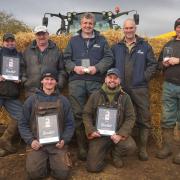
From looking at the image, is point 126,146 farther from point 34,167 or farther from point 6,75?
point 6,75

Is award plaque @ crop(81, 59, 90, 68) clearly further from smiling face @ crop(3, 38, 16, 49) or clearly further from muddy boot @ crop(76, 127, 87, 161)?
Result: smiling face @ crop(3, 38, 16, 49)

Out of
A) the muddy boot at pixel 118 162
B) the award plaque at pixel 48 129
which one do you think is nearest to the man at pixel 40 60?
the award plaque at pixel 48 129

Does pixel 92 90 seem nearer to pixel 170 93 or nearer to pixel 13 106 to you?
pixel 170 93

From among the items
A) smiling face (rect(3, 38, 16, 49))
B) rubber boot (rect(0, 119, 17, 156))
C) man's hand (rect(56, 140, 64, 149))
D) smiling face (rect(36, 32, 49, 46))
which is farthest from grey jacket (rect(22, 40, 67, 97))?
man's hand (rect(56, 140, 64, 149))

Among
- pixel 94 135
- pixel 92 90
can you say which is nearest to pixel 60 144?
pixel 94 135

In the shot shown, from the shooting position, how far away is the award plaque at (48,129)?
19.6 feet

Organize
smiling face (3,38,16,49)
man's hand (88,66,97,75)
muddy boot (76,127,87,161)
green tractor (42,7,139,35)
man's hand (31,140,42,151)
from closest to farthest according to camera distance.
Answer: man's hand (31,140,42,151) < man's hand (88,66,97,75) < muddy boot (76,127,87,161) < smiling face (3,38,16,49) < green tractor (42,7,139,35)

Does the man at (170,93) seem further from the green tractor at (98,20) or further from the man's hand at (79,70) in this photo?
the green tractor at (98,20)

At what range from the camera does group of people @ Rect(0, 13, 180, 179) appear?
611 centimetres

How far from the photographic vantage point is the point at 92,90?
6668mm

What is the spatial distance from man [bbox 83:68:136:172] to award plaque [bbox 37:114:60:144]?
55cm

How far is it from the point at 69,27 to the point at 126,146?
8.39 meters

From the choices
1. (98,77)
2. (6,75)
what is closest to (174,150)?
(98,77)

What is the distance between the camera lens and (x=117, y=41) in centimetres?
740
